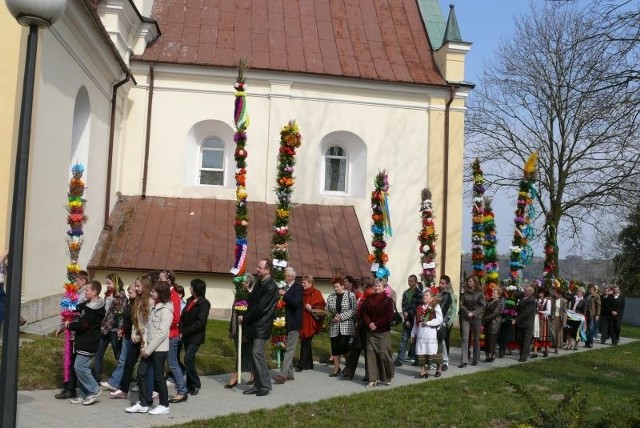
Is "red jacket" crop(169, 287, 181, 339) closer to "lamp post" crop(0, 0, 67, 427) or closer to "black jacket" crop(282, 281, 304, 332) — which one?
"black jacket" crop(282, 281, 304, 332)

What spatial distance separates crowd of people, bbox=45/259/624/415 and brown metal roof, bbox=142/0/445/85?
11.1 m

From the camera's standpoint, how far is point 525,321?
15516 mm

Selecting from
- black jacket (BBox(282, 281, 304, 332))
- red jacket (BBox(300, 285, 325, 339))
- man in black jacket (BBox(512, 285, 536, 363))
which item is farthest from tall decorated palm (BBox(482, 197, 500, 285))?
black jacket (BBox(282, 281, 304, 332))

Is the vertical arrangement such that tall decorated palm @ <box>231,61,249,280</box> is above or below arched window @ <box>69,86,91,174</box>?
below

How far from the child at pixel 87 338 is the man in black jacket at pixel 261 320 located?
225cm

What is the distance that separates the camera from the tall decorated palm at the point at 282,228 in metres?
12.5

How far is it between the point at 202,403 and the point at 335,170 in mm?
15949

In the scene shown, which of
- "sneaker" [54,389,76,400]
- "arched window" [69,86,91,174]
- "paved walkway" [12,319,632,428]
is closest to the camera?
"paved walkway" [12,319,632,428]

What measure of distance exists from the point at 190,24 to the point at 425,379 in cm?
1716

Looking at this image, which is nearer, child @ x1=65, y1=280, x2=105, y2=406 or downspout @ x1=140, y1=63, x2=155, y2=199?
child @ x1=65, y1=280, x2=105, y2=406

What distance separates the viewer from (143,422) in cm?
872

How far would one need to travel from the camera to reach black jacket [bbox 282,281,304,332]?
1177 cm

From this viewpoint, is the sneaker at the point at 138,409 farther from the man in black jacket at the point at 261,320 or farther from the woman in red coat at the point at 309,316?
the woman in red coat at the point at 309,316

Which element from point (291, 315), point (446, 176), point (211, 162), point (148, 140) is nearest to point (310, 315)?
point (291, 315)
